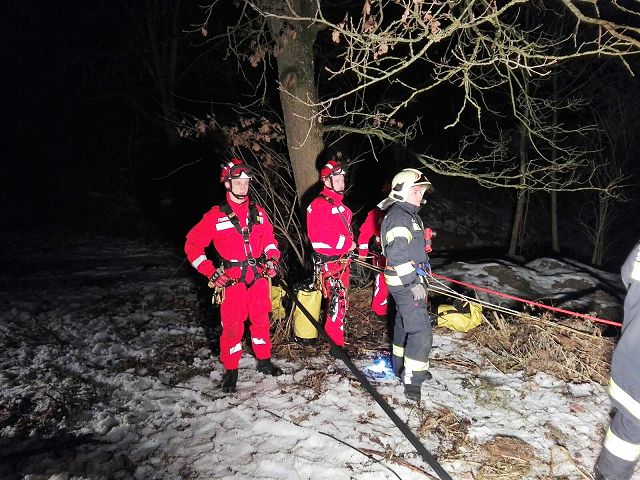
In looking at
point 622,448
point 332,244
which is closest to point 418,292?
point 332,244

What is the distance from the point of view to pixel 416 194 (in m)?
4.38

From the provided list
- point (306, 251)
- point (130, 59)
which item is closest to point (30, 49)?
point (130, 59)

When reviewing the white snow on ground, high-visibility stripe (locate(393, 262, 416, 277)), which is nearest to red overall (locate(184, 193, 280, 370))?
the white snow on ground

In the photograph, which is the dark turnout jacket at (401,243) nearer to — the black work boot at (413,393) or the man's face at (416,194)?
the man's face at (416,194)

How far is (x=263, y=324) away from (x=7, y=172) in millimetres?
19770

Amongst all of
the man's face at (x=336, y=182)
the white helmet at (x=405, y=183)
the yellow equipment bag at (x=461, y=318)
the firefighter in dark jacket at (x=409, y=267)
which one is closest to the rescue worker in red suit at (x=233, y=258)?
the man's face at (x=336, y=182)

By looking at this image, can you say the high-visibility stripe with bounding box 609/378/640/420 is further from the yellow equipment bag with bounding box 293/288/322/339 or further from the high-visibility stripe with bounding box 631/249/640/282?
the yellow equipment bag with bounding box 293/288/322/339

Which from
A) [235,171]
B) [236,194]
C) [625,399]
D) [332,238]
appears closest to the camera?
[625,399]

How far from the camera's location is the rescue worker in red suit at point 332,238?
531 cm

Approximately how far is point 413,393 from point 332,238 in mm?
1972

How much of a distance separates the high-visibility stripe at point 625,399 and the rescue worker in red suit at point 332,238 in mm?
2996

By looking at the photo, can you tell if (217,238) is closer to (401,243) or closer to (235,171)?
(235,171)

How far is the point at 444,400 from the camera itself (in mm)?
4535

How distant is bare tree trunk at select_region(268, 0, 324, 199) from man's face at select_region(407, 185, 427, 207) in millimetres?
1941
